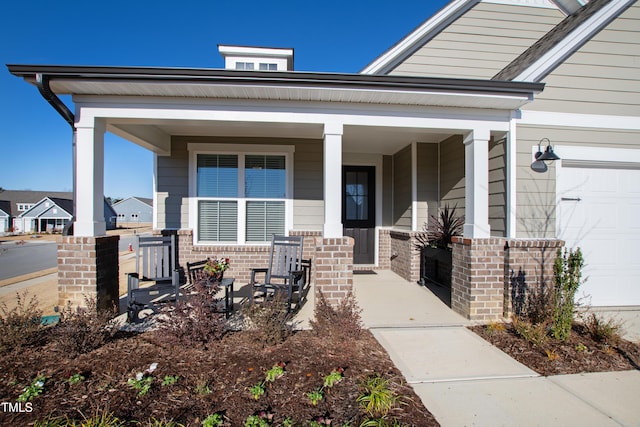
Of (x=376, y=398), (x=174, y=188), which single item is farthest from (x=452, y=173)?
(x=174, y=188)

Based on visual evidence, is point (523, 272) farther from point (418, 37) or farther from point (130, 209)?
point (130, 209)

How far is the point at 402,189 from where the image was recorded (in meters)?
6.78

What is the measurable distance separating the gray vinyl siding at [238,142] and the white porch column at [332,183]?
89.0 inches

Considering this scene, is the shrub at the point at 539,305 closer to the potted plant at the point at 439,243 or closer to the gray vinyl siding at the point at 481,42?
the potted plant at the point at 439,243

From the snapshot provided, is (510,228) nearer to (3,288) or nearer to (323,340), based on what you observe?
(323,340)

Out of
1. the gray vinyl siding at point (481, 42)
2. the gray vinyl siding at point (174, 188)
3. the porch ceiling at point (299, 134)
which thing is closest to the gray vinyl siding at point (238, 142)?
the gray vinyl siding at point (174, 188)

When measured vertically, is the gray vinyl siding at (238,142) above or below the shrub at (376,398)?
above

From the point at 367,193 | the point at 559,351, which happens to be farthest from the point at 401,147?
the point at 559,351

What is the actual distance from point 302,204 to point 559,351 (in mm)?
4555

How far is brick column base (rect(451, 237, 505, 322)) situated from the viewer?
13.2 ft

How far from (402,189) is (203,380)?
550 centimetres

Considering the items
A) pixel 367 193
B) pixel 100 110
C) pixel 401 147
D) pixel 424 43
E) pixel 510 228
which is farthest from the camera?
pixel 367 193

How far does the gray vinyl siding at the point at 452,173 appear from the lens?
538cm

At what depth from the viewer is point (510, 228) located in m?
4.20
